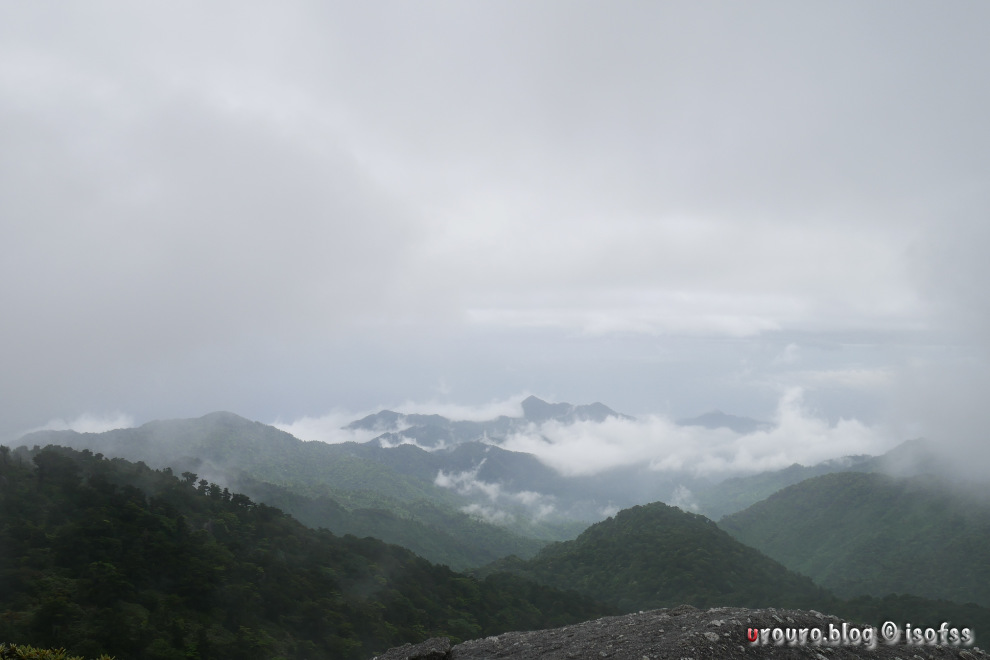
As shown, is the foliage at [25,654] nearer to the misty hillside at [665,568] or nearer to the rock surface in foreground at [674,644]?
the rock surface in foreground at [674,644]

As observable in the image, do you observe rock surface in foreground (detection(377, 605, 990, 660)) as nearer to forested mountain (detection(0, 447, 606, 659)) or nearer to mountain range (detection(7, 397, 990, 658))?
forested mountain (detection(0, 447, 606, 659))

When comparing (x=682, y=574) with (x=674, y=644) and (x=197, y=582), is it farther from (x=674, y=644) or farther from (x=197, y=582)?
(x=674, y=644)

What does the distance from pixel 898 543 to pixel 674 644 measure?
197959 mm

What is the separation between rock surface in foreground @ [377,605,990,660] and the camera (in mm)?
15602

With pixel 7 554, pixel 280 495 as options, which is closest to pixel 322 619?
pixel 7 554

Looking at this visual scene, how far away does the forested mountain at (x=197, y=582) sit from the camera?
37125mm

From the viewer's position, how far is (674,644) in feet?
50.9

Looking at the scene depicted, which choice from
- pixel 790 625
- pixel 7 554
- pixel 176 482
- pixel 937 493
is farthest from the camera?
pixel 937 493

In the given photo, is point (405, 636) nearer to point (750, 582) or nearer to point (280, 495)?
point (750, 582)

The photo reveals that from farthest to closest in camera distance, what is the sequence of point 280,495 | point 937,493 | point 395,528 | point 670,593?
point 937,493
point 395,528
point 280,495
point 670,593

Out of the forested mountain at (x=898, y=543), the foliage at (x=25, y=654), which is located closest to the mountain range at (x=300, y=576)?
the forested mountain at (x=898, y=543)

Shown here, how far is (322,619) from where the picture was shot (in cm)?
4969

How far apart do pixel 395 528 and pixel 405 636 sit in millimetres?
118588

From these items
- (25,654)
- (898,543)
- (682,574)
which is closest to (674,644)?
(25,654)
